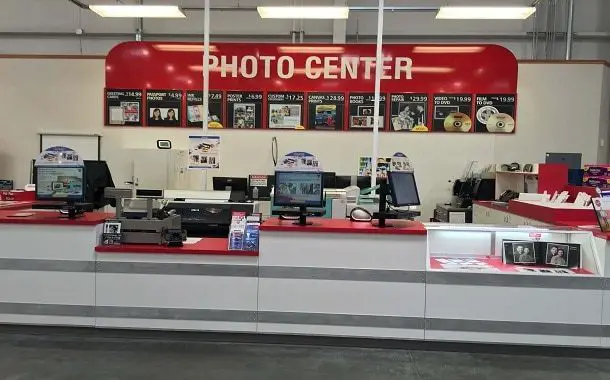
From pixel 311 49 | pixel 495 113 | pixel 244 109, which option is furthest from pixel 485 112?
pixel 244 109

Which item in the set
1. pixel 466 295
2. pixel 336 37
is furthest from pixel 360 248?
pixel 336 37

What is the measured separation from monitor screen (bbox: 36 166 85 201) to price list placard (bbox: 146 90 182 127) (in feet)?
15.5

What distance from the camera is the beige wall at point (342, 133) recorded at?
334 inches

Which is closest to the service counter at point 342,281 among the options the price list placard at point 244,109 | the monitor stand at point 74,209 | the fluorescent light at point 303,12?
the monitor stand at point 74,209

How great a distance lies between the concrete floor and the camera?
3.22m

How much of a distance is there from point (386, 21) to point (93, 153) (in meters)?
6.17

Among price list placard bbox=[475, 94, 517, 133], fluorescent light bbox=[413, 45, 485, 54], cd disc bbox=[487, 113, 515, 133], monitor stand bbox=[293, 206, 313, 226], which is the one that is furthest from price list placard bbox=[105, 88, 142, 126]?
cd disc bbox=[487, 113, 515, 133]

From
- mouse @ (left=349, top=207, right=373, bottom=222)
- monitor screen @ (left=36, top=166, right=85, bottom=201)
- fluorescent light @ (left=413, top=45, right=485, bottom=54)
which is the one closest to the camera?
monitor screen @ (left=36, top=166, right=85, bottom=201)

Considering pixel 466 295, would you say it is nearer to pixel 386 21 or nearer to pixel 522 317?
pixel 522 317

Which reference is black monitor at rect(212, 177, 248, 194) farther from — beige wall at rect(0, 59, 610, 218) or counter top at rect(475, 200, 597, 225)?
counter top at rect(475, 200, 597, 225)

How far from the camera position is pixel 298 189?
3865 mm

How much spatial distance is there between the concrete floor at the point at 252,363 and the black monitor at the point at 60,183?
1145 millimetres

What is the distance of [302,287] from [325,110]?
522 centimetres

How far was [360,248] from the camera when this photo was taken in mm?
3695
